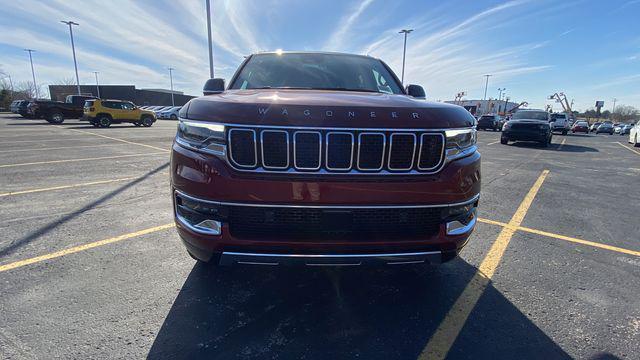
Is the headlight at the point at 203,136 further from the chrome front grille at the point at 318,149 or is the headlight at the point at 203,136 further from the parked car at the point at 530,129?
the parked car at the point at 530,129

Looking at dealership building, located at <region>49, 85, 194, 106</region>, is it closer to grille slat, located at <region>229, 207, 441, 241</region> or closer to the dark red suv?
the dark red suv

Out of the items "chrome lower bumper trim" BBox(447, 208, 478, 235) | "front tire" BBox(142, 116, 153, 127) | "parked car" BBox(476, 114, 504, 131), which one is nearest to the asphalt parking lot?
"chrome lower bumper trim" BBox(447, 208, 478, 235)

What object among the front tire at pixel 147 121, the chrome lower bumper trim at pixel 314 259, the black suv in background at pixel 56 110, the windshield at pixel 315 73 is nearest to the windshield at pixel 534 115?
the windshield at pixel 315 73

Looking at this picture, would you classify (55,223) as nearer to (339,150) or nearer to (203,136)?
(203,136)

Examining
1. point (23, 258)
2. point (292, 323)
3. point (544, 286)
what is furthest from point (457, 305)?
point (23, 258)

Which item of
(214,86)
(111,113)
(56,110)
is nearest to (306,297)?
(214,86)

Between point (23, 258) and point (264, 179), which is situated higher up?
point (264, 179)

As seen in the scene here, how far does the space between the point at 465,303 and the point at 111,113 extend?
976 inches

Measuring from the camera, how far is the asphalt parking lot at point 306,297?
6.68 feet

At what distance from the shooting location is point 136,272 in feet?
9.33

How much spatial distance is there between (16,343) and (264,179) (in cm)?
175

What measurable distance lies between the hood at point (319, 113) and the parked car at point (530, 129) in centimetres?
1516

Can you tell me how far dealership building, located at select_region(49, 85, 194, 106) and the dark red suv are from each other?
5969cm

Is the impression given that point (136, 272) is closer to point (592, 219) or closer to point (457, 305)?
point (457, 305)
